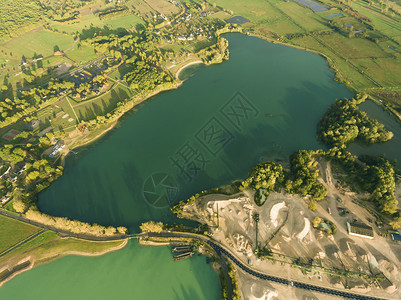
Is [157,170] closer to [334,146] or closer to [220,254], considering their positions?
[220,254]

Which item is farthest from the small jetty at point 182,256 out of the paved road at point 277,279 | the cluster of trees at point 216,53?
the cluster of trees at point 216,53

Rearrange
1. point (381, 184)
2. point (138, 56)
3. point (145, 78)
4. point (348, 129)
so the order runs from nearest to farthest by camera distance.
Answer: point (381, 184)
point (348, 129)
point (145, 78)
point (138, 56)

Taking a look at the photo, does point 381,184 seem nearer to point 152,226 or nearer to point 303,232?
point 303,232

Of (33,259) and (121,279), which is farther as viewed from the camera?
(33,259)

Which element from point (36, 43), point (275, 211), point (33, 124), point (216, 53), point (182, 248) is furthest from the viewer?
point (36, 43)

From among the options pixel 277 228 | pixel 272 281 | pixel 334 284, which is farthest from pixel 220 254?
pixel 334 284

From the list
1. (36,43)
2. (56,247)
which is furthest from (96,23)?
(56,247)

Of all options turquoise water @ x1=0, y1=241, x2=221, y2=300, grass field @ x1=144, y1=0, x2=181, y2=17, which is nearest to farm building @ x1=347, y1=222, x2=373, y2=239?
turquoise water @ x1=0, y1=241, x2=221, y2=300

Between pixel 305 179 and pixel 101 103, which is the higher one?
pixel 305 179
